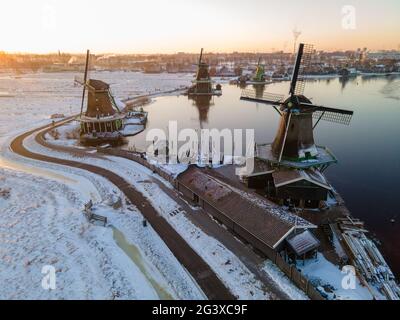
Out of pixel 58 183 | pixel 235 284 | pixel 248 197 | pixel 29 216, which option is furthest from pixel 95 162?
pixel 235 284

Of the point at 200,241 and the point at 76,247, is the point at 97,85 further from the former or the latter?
the point at 200,241

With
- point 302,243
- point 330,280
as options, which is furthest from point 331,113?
point 330,280

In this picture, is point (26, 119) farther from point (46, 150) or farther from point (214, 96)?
point (214, 96)

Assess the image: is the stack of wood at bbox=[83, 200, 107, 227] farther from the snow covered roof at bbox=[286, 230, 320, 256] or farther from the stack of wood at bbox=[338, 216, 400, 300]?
the stack of wood at bbox=[338, 216, 400, 300]

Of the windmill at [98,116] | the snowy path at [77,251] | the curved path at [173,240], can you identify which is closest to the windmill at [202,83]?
the windmill at [98,116]

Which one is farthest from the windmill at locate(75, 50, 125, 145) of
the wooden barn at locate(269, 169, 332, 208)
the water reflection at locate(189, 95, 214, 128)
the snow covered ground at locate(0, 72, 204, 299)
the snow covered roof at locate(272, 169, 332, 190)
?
the wooden barn at locate(269, 169, 332, 208)

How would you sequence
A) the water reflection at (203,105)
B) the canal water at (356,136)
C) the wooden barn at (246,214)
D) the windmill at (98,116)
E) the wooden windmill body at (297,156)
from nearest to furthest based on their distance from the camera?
the wooden barn at (246,214), the wooden windmill body at (297,156), the canal water at (356,136), the windmill at (98,116), the water reflection at (203,105)

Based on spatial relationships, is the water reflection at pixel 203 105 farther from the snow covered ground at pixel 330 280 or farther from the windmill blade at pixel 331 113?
the snow covered ground at pixel 330 280
